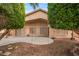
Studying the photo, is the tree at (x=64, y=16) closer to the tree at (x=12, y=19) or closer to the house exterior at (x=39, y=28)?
the house exterior at (x=39, y=28)

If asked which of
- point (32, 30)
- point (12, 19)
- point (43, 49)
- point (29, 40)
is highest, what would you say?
point (12, 19)

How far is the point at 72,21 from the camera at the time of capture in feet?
18.4

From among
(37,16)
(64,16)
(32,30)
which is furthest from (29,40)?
(64,16)

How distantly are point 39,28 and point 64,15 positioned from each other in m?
0.39

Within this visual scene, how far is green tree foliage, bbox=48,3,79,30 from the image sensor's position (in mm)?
5602

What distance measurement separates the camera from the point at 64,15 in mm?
5617

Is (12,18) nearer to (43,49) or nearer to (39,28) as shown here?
(39,28)

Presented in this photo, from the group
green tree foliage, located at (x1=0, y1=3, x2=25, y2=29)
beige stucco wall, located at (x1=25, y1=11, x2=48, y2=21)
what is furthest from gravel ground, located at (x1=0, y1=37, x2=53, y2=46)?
beige stucco wall, located at (x1=25, y1=11, x2=48, y2=21)

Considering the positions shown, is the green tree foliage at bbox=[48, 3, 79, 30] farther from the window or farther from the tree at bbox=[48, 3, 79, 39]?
the window

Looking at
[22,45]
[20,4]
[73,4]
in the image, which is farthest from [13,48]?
[73,4]

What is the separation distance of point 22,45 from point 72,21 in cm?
78

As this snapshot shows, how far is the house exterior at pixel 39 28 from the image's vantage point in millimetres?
5625

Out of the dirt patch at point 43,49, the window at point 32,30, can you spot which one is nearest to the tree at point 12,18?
the window at point 32,30

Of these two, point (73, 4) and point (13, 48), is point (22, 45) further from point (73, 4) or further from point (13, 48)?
point (73, 4)
